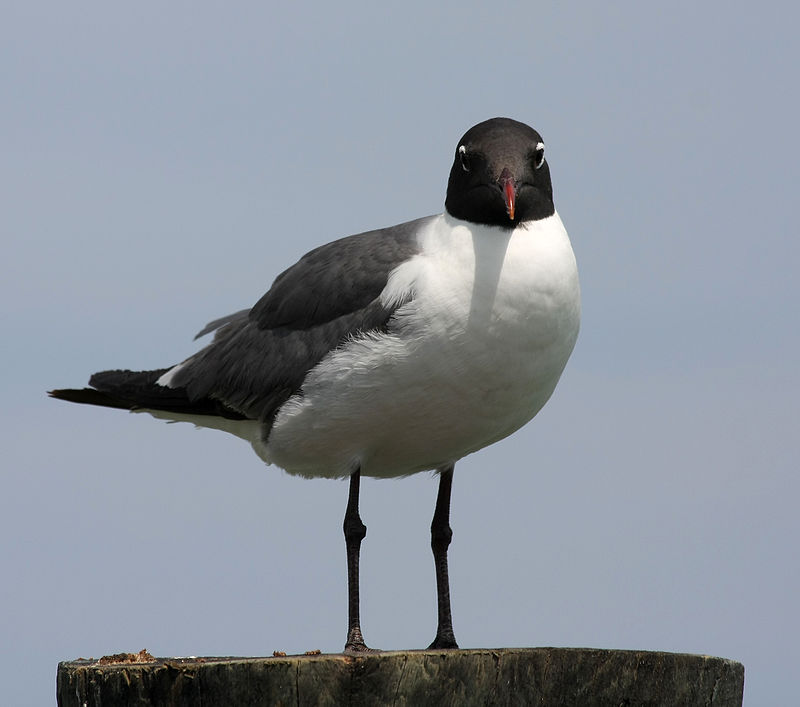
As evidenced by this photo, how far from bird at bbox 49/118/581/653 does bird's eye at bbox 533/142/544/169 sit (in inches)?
0.5

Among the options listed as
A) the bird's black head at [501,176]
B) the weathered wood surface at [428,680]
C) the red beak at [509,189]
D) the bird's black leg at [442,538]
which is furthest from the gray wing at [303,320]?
the weathered wood surface at [428,680]

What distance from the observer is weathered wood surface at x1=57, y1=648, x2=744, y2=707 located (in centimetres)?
657

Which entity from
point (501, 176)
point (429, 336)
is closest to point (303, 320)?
point (429, 336)

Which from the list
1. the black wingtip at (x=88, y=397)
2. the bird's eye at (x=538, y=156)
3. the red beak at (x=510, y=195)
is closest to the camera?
the red beak at (x=510, y=195)

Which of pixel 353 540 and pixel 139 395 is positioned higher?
pixel 139 395

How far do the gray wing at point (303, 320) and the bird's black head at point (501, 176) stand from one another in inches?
18.2

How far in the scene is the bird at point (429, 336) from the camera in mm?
8250

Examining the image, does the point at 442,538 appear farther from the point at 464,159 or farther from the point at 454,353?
the point at 464,159

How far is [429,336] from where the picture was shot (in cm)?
823

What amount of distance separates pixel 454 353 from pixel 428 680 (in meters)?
2.27

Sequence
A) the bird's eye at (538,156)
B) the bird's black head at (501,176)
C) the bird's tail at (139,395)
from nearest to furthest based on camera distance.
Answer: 1. the bird's black head at (501,176)
2. the bird's eye at (538,156)
3. the bird's tail at (139,395)

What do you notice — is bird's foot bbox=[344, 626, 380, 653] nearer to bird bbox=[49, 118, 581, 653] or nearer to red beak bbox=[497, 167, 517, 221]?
bird bbox=[49, 118, 581, 653]

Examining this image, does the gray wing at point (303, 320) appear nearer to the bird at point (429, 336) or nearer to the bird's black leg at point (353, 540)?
the bird at point (429, 336)

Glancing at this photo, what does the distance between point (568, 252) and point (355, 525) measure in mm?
2308
